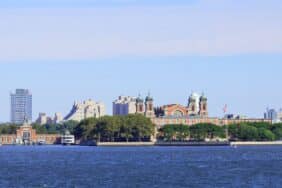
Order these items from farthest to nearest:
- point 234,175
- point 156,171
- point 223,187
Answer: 1. point 156,171
2. point 234,175
3. point 223,187

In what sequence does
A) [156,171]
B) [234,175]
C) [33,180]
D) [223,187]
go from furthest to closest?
[156,171]
[234,175]
[33,180]
[223,187]

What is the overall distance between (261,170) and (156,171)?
27.0 ft

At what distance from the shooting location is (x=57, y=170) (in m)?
90.9

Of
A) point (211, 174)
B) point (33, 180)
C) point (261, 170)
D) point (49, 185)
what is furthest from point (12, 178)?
point (261, 170)

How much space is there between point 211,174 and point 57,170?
14.6m

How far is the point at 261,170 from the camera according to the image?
89250 millimetres

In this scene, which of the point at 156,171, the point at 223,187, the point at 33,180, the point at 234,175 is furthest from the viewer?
the point at 156,171

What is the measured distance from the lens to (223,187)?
68062 mm

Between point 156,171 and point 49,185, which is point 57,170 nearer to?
point 156,171

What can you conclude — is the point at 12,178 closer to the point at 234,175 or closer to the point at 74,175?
the point at 74,175

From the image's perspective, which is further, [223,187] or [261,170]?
[261,170]

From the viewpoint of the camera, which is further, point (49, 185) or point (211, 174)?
point (211, 174)

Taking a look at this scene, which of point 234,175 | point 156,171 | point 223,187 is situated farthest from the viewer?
point 156,171

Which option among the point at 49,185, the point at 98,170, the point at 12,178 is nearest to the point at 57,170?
the point at 98,170
